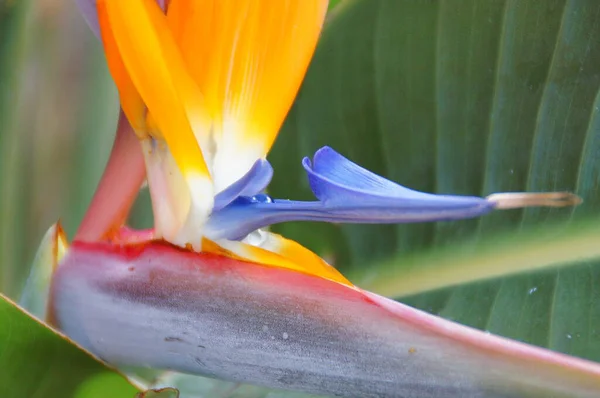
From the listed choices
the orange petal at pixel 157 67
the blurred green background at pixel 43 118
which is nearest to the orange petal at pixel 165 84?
the orange petal at pixel 157 67

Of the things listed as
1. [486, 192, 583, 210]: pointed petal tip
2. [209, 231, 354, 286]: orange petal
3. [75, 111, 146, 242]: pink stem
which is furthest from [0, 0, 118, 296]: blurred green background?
[486, 192, 583, 210]: pointed petal tip

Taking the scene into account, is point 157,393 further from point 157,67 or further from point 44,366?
point 157,67

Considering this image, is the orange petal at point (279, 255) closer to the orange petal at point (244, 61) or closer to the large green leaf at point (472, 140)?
the orange petal at point (244, 61)

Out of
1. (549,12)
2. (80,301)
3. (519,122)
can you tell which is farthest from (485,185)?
(80,301)

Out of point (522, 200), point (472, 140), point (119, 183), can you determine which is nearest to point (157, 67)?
point (119, 183)

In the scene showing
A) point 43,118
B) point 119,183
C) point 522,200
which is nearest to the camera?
point 522,200

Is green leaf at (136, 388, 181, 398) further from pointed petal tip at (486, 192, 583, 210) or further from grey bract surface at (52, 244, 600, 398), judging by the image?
pointed petal tip at (486, 192, 583, 210)

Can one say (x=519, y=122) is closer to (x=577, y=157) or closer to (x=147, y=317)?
(x=577, y=157)
